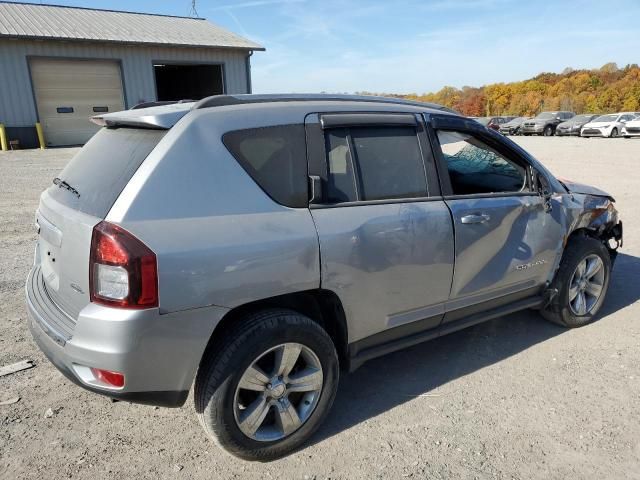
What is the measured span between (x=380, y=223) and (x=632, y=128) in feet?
100

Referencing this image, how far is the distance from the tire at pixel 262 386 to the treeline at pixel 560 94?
3996 centimetres

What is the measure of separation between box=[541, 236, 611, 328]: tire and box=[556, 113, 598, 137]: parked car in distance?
30949 mm

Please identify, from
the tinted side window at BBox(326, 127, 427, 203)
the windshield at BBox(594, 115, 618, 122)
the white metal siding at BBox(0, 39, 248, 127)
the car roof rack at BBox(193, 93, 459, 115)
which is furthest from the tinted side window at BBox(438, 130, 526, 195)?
the windshield at BBox(594, 115, 618, 122)

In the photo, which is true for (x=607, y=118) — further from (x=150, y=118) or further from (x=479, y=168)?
(x=150, y=118)

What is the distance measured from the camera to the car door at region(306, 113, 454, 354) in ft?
8.57

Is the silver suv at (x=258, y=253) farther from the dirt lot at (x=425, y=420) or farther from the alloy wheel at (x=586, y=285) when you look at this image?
the alloy wheel at (x=586, y=285)

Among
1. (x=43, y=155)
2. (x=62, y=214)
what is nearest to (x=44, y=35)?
(x=43, y=155)

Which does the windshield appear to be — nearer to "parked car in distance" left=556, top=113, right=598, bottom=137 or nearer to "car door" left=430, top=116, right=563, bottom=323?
"parked car in distance" left=556, top=113, right=598, bottom=137

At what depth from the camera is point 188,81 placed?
27547 millimetres

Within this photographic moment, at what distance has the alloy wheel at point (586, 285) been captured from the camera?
4027 mm

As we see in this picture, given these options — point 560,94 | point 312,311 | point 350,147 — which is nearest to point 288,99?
point 350,147

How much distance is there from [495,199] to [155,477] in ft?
8.82

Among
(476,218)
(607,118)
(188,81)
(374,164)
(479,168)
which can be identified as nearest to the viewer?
(374,164)

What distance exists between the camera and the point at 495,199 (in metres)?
3.35
